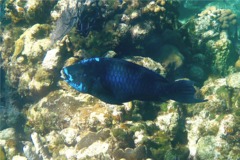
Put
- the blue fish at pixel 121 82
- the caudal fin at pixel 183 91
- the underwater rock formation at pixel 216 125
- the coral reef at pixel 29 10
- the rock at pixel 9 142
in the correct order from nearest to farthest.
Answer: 1. the caudal fin at pixel 183 91
2. the blue fish at pixel 121 82
3. the underwater rock formation at pixel 216 125
4. the rock at pixel 9 142
5. the coral reef at pixel 29 10

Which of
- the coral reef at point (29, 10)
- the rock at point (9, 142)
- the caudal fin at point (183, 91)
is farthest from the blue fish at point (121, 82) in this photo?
the coral reef at point (29, 10)

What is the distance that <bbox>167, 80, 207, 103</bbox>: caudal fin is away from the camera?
6.67 feet

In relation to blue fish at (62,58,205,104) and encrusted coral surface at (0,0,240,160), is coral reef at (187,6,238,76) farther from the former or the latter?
blue fish at (62,58,205,104)

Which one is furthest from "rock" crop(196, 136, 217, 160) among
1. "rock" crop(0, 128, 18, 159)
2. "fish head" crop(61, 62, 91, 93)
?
"rock" crop(0, 128, 18, 159)

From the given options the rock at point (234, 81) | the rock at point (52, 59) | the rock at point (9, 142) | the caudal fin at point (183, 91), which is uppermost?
the caudal fin at point (183, 91)

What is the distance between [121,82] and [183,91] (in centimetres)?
50

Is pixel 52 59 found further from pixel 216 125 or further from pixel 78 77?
pixel 78 77

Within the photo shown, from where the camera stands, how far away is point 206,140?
491 cm

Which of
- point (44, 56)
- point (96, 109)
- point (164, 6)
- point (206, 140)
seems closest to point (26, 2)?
point (44, 56)

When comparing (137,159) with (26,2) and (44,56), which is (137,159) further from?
(26,2)

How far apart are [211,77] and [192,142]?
10.1 ft

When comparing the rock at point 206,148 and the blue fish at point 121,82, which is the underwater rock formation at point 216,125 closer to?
the rock at point 206,148

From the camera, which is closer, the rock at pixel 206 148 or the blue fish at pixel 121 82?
the blue fish at pixel 121 82

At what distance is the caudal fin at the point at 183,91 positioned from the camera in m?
2.03
